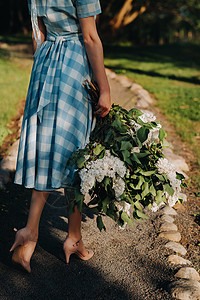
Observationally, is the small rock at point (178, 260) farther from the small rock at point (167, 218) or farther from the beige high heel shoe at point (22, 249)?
the beige high heel shoe at point (22, 249)

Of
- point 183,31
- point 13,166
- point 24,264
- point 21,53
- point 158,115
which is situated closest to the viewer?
point 24,264

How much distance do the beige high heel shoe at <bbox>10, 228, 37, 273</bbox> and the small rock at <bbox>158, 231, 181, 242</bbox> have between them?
1.08 m

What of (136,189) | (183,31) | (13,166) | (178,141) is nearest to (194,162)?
(178,141)

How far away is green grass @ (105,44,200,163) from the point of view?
5.50 m

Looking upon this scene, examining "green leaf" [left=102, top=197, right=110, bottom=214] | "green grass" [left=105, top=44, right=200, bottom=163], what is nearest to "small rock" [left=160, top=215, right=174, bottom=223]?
"green leaf" [left=102, top=197, right=110, bottom=214]

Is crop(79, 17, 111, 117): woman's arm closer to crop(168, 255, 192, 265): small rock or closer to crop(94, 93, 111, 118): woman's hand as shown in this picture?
crop(94, 93, 111, 118): woman's hand

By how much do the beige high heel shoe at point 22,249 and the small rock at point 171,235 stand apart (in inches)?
42.6

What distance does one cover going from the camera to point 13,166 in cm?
376

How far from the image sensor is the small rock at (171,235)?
2.71 meters

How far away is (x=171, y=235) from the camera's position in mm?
2740

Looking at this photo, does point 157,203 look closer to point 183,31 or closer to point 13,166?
point 13,166

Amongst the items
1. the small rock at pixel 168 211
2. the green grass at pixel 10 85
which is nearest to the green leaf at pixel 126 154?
the small rock at pixel 168 211

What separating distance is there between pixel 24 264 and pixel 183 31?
19.8 metres

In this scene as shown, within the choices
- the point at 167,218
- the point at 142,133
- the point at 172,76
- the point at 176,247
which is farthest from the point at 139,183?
the point at 172,76
